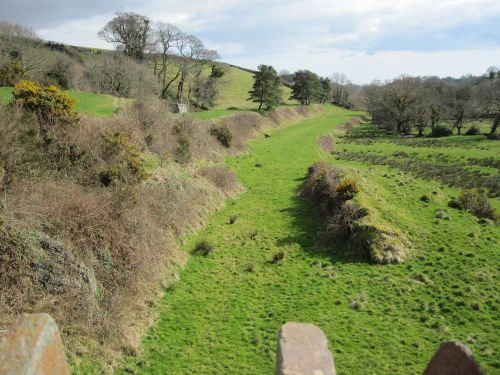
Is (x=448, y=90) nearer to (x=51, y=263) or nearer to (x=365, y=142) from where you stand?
(x=365, y=142)

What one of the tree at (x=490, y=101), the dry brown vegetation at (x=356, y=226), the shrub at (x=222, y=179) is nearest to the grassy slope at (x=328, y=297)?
the dry brown vegetation at (x=356, y=226)

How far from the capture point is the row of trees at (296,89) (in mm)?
70312

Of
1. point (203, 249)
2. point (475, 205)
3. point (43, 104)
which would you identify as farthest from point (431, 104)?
point (43, 104)

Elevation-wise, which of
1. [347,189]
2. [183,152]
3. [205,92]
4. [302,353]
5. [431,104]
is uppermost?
[431,104]

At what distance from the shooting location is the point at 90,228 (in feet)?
50.0

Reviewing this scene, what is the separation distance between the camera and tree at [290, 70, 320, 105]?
324 feet

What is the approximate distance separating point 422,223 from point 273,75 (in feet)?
175

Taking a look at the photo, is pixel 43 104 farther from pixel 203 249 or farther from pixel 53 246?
pixel 203 249

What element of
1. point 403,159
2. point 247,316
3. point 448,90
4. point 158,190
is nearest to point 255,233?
point 158,190

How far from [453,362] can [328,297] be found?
14.2 m

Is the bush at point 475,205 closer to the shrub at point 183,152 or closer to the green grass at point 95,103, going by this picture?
the shrub at point 183,152

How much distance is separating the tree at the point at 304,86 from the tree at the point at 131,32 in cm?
4510

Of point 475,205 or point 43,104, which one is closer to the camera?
point 43,104

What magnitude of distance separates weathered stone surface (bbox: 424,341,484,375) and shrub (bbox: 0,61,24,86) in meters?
39.1
